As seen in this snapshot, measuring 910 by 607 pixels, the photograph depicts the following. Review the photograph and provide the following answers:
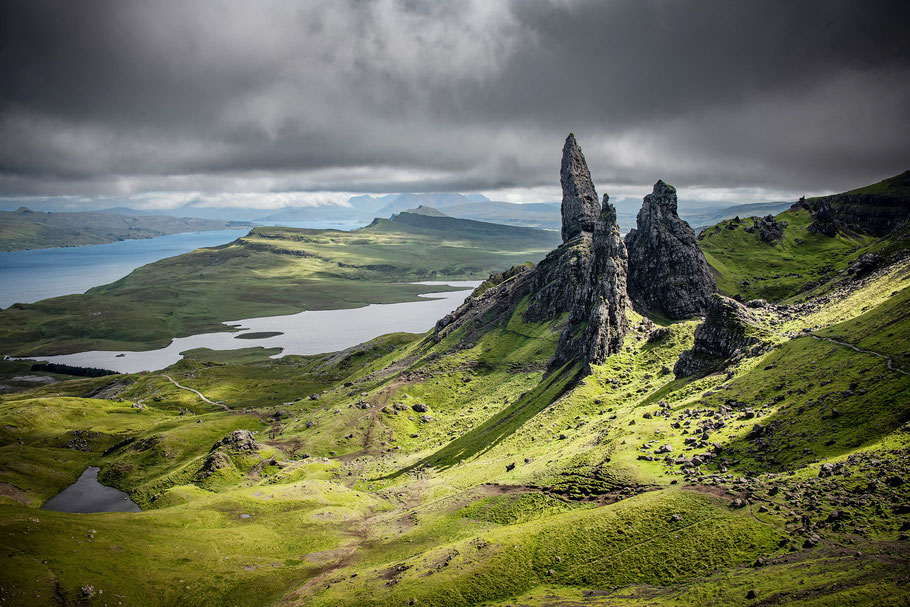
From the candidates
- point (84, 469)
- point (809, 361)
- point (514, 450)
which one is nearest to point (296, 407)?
point (84, 469)

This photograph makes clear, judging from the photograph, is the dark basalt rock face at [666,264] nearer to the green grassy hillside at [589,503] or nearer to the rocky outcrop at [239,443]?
the green grassy hillside at [589,503]

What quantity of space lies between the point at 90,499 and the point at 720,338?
531ft

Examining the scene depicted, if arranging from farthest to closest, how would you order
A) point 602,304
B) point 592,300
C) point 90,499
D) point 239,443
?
point 592,300 < point 239,443 < point 90,499 < point 602,304

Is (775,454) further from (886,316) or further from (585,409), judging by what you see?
(585,409)

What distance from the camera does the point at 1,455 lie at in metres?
147

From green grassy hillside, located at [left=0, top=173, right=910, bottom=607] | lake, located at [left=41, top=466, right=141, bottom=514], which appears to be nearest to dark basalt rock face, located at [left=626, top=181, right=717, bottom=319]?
green grassy hillside, located at [left=0, top=173, right=910, bottom=607]

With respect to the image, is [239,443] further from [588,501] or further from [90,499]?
[588,501]

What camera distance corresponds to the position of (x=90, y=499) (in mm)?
133375

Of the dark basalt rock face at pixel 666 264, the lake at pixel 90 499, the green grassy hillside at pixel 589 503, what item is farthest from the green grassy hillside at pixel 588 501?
the dark basalt rock face at pixel 666 264

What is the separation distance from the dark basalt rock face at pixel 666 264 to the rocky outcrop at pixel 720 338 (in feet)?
244

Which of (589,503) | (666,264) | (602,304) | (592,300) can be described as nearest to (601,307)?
(602,304)

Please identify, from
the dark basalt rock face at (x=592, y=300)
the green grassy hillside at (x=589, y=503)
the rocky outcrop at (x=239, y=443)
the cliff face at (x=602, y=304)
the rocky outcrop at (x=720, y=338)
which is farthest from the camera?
the rocky outcrop at (x=239, y=443)

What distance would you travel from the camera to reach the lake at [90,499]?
414ft

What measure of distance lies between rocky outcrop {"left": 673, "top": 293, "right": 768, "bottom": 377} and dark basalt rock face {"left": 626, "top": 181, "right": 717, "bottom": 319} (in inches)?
2927
